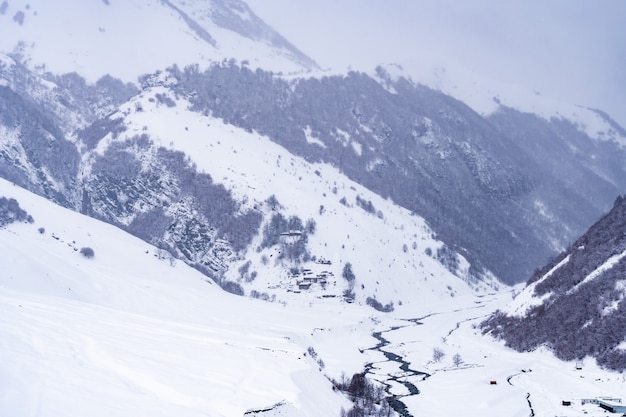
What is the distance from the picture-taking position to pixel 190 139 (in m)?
176

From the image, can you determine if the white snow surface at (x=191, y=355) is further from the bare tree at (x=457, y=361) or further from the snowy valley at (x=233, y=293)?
the bare tree at (x=457, y=361)

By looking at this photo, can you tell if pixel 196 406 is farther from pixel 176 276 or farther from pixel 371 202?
pixel 371 202

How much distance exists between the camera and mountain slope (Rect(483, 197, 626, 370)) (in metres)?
49.1

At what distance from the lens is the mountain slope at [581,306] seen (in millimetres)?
49062

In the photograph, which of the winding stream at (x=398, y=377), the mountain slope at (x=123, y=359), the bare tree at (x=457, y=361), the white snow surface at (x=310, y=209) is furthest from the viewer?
the white snow surface at (x=310, y=209)

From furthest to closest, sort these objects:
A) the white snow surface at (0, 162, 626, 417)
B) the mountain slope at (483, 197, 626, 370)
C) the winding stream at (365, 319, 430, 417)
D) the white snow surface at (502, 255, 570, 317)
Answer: the white snow surface at (502, 255, 570, 317)
the mountain slope at (483, 197, 626, 370)
the winding stream at (365, 319, 430, 417)
the white snow surface at (0, 162, 626, 417)

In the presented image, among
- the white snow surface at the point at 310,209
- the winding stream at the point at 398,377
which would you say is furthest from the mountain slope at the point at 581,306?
the white snow surface at the point at 310,209

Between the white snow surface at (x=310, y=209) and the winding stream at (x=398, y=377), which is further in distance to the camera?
the white snow surface at (x=310, y=209)

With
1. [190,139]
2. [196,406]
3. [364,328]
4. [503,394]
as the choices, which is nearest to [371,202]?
[190,139]

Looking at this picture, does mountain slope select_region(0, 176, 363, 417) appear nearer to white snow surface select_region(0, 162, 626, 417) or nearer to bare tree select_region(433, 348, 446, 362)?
white snow surface select_region(0, 162, 626, 417)

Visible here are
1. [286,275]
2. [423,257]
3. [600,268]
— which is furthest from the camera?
[423,257]

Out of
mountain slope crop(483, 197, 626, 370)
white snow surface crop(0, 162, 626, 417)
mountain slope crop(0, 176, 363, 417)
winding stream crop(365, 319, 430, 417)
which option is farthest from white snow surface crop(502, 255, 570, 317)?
mountain slope crop(0, 176, 363, 417)

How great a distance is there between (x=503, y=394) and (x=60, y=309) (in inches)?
1280

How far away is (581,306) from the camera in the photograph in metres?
57.5
